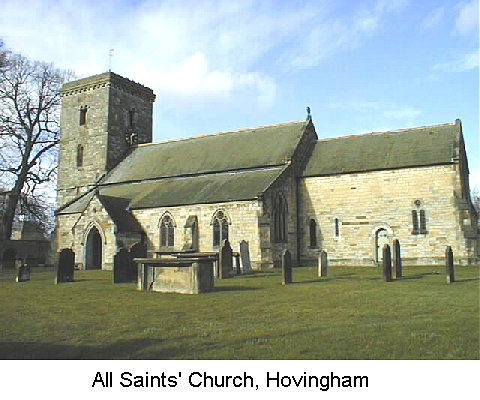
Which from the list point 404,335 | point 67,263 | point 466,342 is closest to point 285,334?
point 404,335

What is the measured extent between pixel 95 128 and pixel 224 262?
24.9 m

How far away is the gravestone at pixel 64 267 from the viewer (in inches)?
722

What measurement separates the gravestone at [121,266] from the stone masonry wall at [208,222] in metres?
9.35

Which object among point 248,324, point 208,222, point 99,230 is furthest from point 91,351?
point 99,230

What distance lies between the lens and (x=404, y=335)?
757 centimetres

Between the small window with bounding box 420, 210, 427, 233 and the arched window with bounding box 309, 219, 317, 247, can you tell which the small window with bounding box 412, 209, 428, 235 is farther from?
the arched window with bounding box 309, 219, 317, 247

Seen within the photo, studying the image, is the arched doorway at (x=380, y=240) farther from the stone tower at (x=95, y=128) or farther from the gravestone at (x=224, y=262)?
the stone tower at (x=95, y=128)

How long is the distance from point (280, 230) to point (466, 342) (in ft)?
69.2

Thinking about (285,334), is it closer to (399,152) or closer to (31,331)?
(31,331)

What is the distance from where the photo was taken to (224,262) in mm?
19078

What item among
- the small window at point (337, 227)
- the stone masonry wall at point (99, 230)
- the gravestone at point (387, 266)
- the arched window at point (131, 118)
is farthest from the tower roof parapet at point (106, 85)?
the gravestone at point (387, 266)

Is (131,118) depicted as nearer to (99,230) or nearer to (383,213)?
(99,230)

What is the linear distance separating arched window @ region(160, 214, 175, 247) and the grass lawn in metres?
15.1

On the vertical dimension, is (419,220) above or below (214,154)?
below
